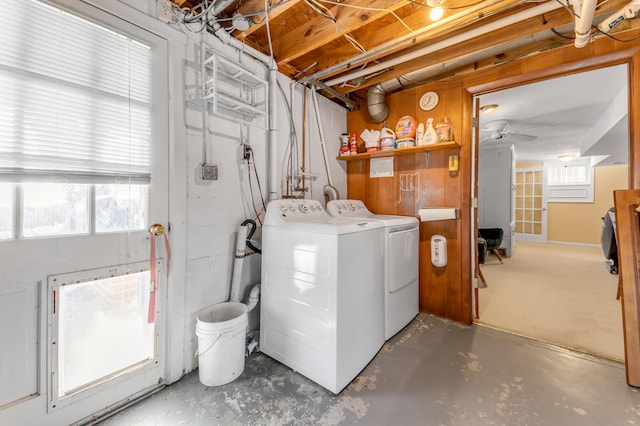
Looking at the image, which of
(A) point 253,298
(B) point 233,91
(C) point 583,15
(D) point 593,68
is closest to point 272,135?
(B) point 233,91

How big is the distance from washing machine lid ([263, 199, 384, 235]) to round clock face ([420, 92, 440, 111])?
1428 mm

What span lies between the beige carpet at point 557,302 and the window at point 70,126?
3.16 m

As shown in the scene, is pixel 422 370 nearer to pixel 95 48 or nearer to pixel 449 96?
pixel 449 96

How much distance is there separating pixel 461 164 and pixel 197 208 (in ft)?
7.59

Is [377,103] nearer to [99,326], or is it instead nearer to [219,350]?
[219,350]

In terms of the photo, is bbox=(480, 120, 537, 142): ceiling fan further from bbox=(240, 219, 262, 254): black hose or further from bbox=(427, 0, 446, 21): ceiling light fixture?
bbox=(240, 219, 262, 254): black hose

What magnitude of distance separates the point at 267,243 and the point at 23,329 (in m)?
1.27

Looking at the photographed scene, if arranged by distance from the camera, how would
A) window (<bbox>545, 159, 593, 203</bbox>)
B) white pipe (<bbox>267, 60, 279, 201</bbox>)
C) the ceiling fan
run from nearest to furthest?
1. white pipe (<bbox>267, 60, 279, 201</bbox>)
2. the ceiling fan
3. window (<bbox>545, 159, 593, 203</bbox>)

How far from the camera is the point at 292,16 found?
1.90 m

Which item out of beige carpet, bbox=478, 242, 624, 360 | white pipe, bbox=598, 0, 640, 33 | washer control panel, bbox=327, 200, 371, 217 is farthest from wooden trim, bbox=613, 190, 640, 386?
washer control panel, bbox=327, 200, 371, 217

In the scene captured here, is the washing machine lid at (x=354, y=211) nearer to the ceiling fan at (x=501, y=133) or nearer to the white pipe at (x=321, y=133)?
the white pipe at (x=321, y=133)

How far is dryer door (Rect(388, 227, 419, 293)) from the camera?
212 centimetres

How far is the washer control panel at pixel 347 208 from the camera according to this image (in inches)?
99.4

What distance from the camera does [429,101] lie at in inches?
102
